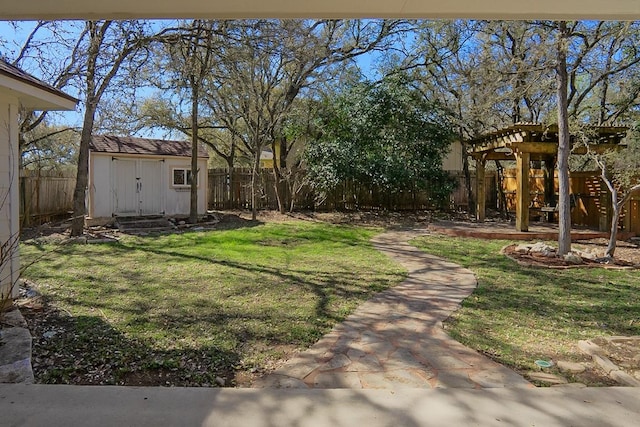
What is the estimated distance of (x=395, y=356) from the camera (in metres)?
3.50

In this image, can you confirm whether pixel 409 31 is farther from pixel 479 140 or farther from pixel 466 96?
pixel 479 140

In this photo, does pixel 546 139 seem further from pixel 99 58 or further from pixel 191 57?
pixel 99 58

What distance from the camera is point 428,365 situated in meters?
3.30

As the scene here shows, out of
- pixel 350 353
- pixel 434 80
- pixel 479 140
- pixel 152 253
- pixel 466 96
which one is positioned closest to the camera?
pixel 350 353

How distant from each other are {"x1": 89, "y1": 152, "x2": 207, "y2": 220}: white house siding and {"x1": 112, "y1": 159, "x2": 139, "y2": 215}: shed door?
3 centimetres

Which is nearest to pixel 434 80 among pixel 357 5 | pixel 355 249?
pixel 355 249

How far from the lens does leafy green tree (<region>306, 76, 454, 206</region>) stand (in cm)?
1399

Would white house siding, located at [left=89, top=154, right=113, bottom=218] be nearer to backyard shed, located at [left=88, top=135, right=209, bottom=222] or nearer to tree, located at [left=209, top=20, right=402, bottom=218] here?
backyard shed, located at [left=88, top=135, right=209, bottom=222]

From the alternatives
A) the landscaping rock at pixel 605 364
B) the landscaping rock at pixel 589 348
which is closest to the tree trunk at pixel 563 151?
the landscaping rock at pixel 589 348

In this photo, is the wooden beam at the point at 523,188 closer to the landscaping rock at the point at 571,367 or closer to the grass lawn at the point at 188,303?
the grass lawn at the point at 188,303

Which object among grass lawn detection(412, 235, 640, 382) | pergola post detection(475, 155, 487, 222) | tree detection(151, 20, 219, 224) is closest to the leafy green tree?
pergola post detection(475, 155, 487, 222)

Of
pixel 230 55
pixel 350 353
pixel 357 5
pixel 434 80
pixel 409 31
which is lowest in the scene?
pixel 350 353

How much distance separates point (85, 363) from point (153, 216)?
35.9ft

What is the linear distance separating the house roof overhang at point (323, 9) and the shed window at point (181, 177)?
1192cm
